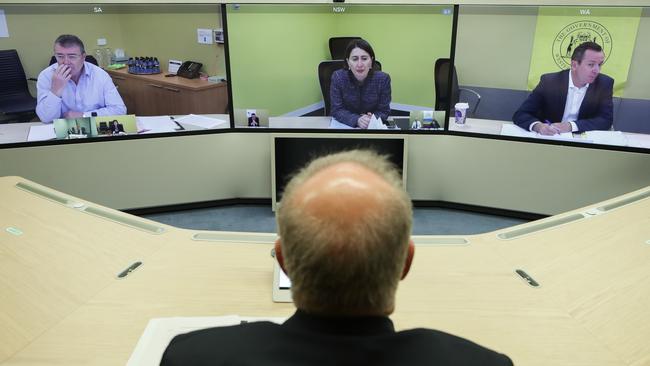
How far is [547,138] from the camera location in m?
3.84

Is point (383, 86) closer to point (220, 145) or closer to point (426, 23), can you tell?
point (426, 23)

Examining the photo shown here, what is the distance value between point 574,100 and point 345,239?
11.4ft

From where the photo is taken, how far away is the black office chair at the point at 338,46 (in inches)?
147

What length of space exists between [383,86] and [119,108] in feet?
6.54

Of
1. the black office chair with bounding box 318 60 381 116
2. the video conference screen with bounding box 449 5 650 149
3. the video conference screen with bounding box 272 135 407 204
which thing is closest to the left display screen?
the video conference screen with bounding box 272 135 407 204

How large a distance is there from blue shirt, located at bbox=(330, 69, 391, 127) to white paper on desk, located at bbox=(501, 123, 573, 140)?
0.90m

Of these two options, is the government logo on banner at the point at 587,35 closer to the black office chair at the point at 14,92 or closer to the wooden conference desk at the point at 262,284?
the wooden conference desk at the point at 262,284

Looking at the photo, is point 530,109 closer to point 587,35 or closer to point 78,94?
point 587,35

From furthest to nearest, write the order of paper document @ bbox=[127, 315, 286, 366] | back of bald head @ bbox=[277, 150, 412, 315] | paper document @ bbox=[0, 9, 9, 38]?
paper document @ bbox=[0, 9, 9, 38] → paper document @ bbox=[127, 315, 286, 366] → back of bald head @ bbox=[277, 150, 412, 315]

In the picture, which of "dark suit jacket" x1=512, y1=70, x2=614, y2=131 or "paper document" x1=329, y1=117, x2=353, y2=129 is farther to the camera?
"paper document" x1=329, y1=117, x2=353, y2=129

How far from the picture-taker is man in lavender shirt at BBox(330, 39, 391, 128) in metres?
3.83

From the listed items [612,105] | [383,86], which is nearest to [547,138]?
[612,105]

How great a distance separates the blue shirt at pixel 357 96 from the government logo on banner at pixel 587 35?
43.7 inches

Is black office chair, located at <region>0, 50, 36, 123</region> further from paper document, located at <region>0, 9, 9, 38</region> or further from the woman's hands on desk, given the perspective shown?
the woman's hands on desk
